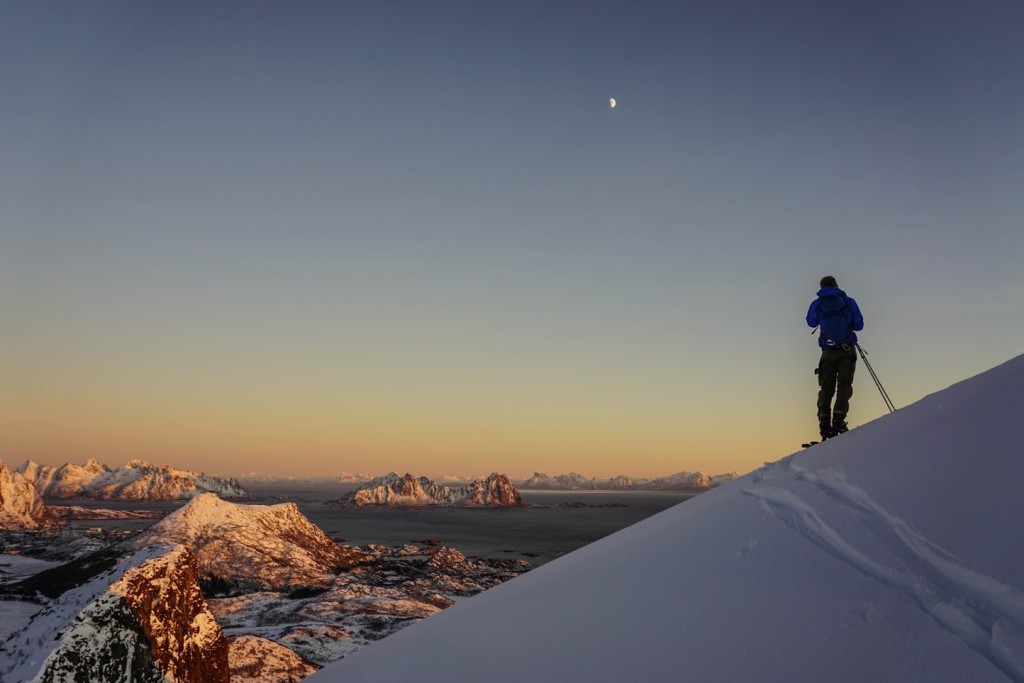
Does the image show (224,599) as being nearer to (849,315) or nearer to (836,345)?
(836,345)

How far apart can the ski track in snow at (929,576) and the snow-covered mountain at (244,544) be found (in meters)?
79.0

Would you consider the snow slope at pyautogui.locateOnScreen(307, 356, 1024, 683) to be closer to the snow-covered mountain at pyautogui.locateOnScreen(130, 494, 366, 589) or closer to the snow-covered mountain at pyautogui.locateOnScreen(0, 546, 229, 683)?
A: the snow-covered mountain at pyautogui.locateOnScreen(0, 546, 229, 683)

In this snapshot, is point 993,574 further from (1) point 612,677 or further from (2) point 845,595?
(1) point 612,677

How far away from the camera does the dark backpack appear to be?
11.2m

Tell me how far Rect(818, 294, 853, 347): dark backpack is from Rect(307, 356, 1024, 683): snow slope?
486 cm

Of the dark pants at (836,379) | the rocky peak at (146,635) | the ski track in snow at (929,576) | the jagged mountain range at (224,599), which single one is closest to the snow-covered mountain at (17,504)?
the jagged mountain range at (224,599)

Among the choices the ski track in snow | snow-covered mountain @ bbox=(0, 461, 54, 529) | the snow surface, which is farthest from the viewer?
snow-covered mountain @ bbox=(0, 461, 54, 529)

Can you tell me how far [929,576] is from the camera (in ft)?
12.1

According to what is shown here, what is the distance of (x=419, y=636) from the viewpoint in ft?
18.0

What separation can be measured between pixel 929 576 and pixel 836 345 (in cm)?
849

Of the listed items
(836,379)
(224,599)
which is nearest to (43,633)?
(836,379)

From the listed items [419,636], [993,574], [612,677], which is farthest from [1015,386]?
[419,636]

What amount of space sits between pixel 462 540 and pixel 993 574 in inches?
6550

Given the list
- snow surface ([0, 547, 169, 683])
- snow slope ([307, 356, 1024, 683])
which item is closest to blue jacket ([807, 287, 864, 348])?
snow slope ([307, 356, 1024, 683])
